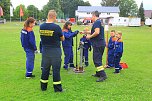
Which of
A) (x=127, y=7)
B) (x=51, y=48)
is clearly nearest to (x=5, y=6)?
(x=127, y=7)

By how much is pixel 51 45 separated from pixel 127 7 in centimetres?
12363

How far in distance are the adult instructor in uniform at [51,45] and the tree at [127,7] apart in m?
120

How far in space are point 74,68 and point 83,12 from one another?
341ft

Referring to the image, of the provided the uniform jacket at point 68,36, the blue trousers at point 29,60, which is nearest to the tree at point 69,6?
the uniform jacket at point 68,36

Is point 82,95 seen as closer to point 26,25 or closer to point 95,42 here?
point 95,42

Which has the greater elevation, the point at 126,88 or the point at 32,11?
the point at 32,11

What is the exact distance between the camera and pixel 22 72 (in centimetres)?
1059

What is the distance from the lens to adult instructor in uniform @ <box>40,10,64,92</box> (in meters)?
7.70

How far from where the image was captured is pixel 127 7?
12800 centimetres

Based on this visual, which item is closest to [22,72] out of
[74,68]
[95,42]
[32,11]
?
[74,68]

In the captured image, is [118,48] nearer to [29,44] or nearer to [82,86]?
[82,86]

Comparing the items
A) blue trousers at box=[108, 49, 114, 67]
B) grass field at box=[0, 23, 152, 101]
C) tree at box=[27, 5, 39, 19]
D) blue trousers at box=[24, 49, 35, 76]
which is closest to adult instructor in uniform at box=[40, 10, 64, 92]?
grass field at box=[0, 23, 152, 101]

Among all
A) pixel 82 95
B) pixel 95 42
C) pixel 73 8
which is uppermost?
pixel 73 8

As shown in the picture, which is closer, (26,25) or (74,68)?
(26,25)
